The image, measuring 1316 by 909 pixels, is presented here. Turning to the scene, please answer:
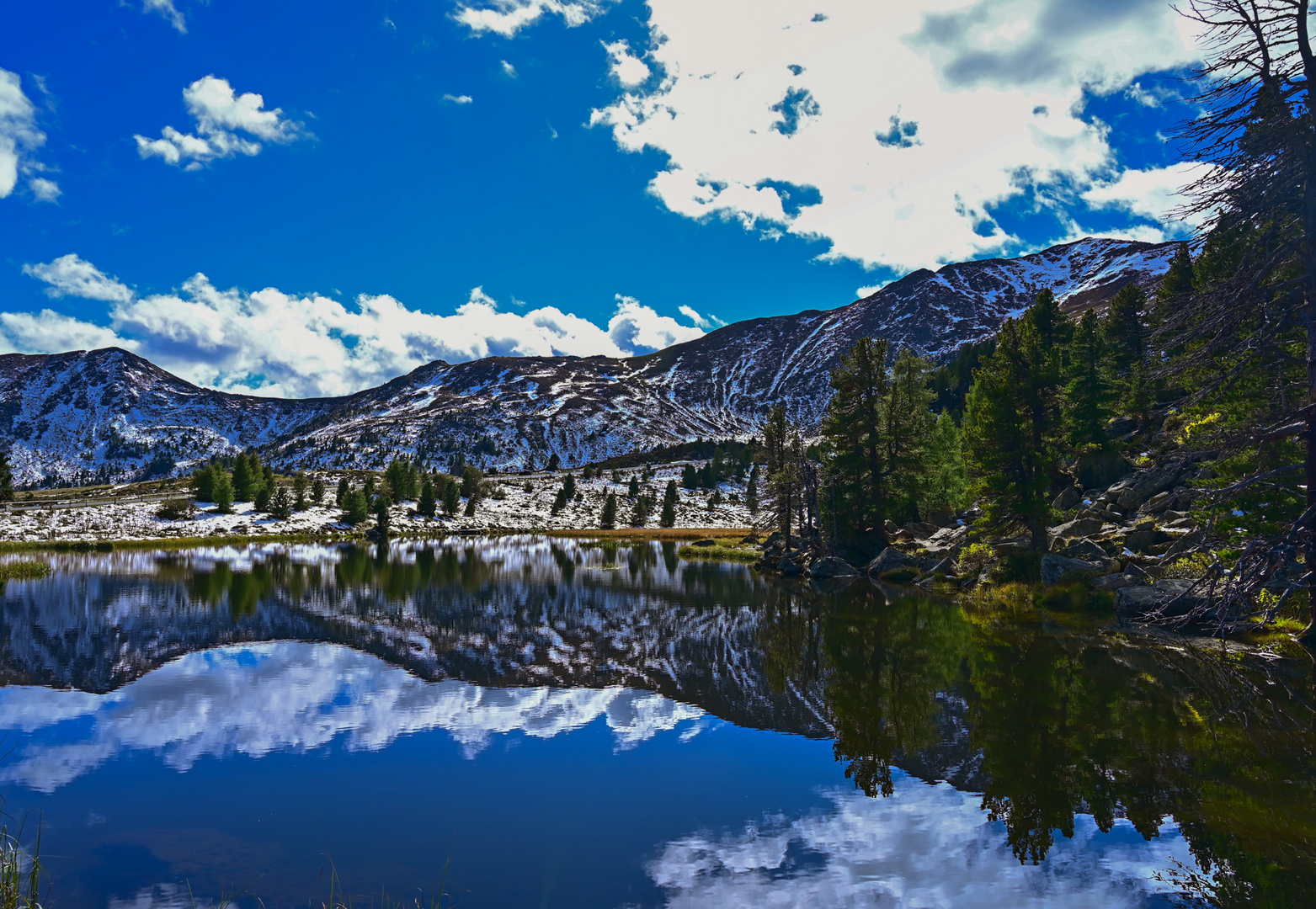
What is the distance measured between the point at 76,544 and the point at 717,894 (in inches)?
3317

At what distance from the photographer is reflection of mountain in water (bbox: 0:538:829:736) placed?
18.5 metres

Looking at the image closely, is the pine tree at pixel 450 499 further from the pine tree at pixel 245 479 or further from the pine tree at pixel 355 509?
the pine tree at pixel 245 479

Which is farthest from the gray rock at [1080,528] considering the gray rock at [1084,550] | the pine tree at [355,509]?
the pine tree at [355,509]

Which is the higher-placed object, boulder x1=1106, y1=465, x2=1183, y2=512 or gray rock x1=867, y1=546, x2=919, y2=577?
boulder x1=1106, y1=465, x2=1183, y2=512

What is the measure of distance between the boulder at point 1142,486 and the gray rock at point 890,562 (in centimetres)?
1297

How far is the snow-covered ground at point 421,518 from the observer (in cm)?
7900

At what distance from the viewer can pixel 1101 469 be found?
4138 centimetres

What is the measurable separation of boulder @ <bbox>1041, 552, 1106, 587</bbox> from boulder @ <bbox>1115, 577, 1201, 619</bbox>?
2.29 m

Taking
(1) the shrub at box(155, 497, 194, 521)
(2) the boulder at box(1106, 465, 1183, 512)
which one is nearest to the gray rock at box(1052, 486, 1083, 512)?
(2) the boulder at box(1106, 465, 1183, 512)

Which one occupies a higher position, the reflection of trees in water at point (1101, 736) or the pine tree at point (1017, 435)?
the pine tree at point (1017, 435)

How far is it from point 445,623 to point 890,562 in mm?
30915

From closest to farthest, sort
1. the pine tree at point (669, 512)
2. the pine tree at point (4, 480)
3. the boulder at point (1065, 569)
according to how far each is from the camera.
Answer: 1. the boulder at point (1065, 569)
2. the pine tree at point (4, 480)
3. the pine tree at point (669, 512)

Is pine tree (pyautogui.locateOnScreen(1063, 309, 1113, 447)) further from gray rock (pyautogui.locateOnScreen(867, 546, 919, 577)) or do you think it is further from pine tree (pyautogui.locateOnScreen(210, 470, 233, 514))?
pine tree (pyautogui.locateOnScreen(210, 470, 233, 514))

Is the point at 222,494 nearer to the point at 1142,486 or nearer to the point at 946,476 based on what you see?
the point at 946,476
